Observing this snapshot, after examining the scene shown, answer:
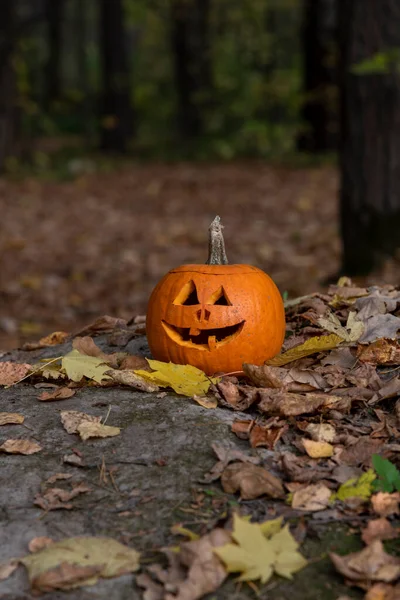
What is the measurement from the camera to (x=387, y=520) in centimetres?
240

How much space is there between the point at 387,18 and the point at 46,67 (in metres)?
28.8

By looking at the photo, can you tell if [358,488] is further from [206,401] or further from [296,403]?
[206,401]

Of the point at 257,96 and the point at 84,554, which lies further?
the point at 257,96

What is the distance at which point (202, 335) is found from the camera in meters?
3.40

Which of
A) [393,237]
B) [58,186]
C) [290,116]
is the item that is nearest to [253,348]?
[393,237]

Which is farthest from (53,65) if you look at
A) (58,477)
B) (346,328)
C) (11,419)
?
(58,477)

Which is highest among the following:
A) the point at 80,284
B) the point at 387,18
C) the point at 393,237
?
the point at 387,18

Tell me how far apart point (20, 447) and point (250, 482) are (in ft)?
2.77

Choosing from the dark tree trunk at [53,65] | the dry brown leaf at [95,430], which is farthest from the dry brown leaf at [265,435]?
the dark tree trunk at [53,65]

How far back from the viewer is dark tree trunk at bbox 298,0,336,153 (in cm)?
1717

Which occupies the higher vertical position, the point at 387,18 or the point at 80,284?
the point at 387,18

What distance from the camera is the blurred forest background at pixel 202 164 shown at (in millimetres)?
6641

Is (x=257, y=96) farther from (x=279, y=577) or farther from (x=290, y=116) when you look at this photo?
(x=279, y=577)

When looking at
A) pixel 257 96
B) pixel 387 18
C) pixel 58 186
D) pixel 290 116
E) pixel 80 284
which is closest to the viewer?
pixel 387 18
